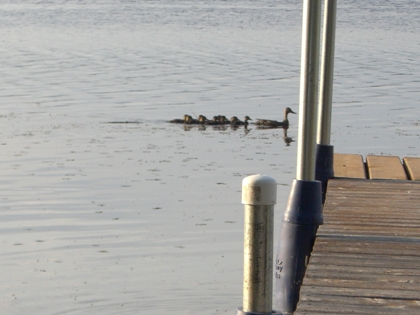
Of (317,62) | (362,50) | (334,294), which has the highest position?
(317,62)

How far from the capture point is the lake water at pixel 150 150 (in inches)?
390

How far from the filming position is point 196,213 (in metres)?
12.9

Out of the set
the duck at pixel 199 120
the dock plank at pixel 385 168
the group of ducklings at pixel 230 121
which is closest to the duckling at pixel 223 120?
the group of ducklings at pixel 230 121

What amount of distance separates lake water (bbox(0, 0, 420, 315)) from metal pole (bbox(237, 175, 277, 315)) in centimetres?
439

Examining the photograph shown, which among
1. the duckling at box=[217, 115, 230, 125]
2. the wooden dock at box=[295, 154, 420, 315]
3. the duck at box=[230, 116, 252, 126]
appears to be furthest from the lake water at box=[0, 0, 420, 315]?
the wooden dock at box=[295, 154, 420, 315]

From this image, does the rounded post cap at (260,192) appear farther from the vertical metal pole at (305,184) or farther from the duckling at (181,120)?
the duckling at (181,120)

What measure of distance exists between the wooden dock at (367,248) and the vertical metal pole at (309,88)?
545 millimetres

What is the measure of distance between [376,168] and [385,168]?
0.10 metres

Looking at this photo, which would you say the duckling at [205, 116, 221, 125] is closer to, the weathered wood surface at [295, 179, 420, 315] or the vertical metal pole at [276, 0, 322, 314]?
the weathered wood surface at [295, 179, 420, 315]

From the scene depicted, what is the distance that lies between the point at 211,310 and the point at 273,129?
1285cm

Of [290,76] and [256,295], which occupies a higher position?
[256,295]

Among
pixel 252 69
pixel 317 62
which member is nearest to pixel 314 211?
pixel 317 62

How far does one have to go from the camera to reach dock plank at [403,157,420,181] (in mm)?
9016

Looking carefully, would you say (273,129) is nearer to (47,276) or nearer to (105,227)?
(105,227)
